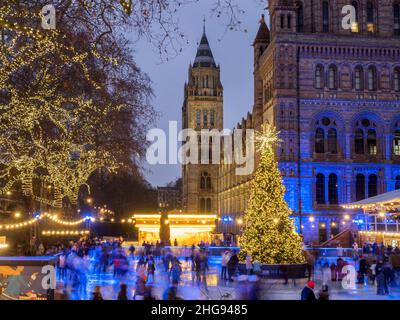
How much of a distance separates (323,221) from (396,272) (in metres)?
24.5

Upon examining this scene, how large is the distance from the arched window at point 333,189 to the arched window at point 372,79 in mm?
7725

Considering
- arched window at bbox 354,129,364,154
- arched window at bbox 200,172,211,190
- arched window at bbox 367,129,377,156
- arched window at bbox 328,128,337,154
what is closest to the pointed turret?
arched window at bbox 328,128,337,154

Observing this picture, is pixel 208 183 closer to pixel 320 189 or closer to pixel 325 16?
pixel 325 16

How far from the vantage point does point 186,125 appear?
111375mm

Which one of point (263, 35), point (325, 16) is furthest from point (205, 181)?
point (325, 16)

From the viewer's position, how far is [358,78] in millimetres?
50656

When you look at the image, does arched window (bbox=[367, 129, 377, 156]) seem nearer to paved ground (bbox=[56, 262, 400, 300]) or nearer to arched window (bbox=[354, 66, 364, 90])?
arched window (bbox=[354, 66, 364, 90])

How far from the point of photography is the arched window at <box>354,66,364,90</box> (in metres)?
50.4

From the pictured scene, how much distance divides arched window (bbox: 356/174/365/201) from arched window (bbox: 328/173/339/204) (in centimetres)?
183

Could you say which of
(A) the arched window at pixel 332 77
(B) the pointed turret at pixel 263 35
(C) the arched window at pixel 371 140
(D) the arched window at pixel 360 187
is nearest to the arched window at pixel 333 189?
(D) the arched window at pixel 360 187

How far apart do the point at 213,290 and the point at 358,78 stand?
33.6 meters

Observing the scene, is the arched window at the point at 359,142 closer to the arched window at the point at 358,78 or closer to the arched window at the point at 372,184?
the arched window at the point at 372,184

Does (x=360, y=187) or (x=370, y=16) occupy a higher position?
(x=370, y=16)
